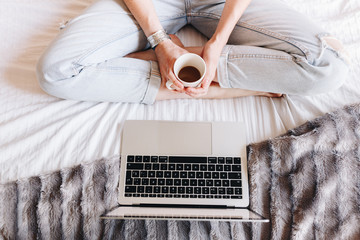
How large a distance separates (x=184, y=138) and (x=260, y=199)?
0.32 meters

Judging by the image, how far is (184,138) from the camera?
0.89 m

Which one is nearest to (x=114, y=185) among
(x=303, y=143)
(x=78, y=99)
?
(x=78, y=99)

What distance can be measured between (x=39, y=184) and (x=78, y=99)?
0.31 metres

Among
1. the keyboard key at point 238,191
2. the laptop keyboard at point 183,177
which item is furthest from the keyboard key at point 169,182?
the keyboard key at point 238,191

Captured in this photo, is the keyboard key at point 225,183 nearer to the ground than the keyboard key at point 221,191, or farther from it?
farther from it

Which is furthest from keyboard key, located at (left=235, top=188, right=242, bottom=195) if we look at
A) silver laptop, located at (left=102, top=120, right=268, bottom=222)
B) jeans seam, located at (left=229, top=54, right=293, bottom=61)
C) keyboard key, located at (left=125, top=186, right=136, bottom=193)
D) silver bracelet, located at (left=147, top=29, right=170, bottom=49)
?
silver bracelet, located at (left=147, top=29, right=170, bottom=49)

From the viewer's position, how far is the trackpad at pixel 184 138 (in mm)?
877

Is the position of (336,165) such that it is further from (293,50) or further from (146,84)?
(146,84)

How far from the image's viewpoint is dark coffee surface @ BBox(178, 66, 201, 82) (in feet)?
2.70

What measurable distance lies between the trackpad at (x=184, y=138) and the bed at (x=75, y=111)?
63mm

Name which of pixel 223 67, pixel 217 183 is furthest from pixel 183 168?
pixel 223 67

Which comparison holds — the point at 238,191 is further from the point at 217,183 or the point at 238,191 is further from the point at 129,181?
the point at 129,181

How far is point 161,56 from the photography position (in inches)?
35.8

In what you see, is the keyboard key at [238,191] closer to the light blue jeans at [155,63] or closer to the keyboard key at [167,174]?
the keyboard key at [167,174]
